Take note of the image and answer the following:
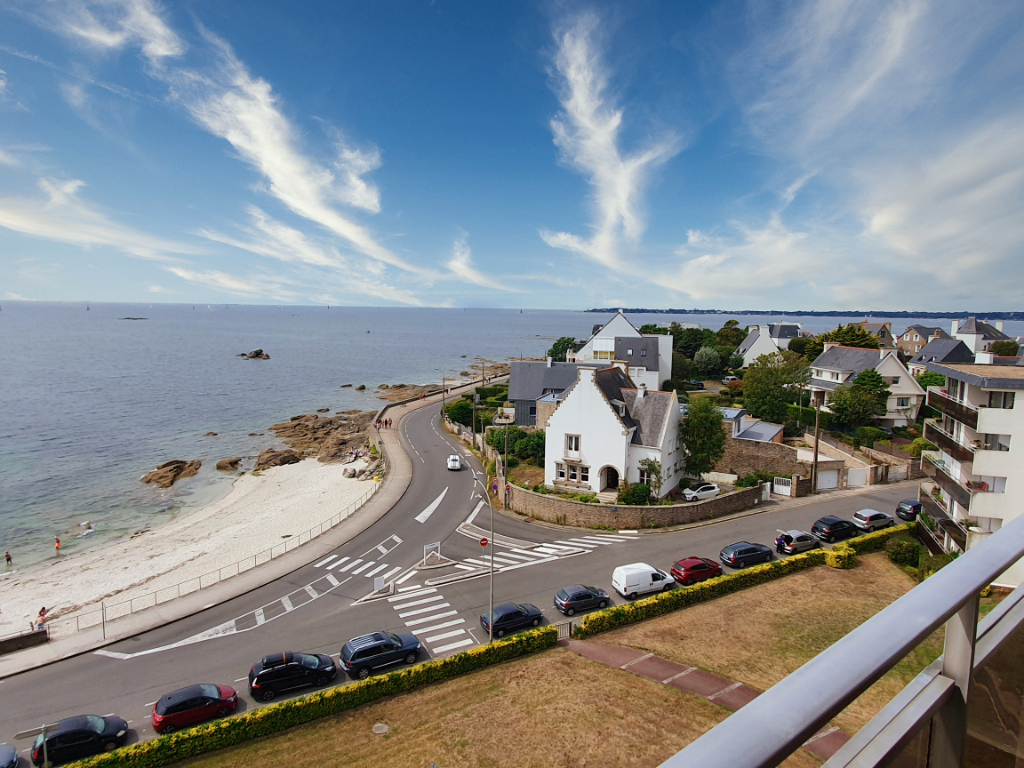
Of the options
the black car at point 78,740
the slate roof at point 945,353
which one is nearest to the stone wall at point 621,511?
the black car at point 78,740

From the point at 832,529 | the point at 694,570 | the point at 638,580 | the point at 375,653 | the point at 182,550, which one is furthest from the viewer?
the point at 182,550

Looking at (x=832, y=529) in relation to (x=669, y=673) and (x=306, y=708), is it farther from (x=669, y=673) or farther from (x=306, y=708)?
(x=306, y=708)

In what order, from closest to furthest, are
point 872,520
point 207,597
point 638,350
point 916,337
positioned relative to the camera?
point 207,597 < point 872,520 < point 638,350 < point 916,337

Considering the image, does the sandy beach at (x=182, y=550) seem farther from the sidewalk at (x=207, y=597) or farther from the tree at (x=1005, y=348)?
the tree at (x=1005, y=348)

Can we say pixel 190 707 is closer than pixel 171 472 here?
Yes

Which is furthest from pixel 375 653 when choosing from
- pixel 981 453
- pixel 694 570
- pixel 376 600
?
pixel 981 453

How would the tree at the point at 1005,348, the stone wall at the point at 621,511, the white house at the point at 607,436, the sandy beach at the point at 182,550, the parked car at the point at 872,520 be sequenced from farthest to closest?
the tree at the point at 1005,348 < the white house at the point at 607,436 < the stone wall at the point at 621,511 < the parked car at the point at 872,520 < the sandy beach at the point at 182,550
